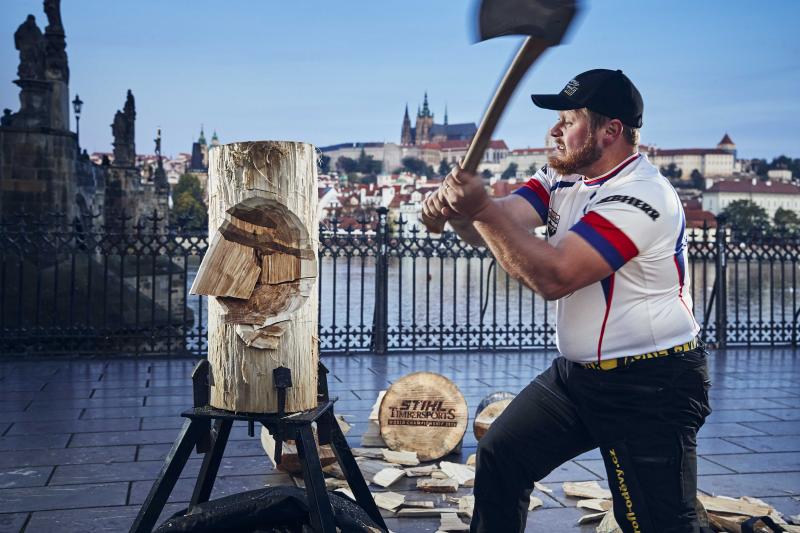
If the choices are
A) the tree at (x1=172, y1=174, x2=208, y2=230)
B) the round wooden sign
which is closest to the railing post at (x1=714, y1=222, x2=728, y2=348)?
the round wooden sign

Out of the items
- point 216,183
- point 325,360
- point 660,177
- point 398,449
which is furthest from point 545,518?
point 325,360

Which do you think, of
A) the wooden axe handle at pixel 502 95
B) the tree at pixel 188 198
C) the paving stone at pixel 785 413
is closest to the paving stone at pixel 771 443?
the paving stone at pixel 785 413

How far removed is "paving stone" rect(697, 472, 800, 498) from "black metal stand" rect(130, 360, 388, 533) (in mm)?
2666

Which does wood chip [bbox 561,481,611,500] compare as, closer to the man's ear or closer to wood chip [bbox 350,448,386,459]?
wood chip [bbox 350,448,386,459]

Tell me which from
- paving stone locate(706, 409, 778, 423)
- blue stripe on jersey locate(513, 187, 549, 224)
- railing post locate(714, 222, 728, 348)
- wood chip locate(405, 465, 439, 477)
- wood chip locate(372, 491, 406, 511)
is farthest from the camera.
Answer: railing post locate(714, 222, 728, 348)

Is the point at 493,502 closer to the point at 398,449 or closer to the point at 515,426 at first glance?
the point at 515,426

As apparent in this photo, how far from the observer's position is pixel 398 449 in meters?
5.72

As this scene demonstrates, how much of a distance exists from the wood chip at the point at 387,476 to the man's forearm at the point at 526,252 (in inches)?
105

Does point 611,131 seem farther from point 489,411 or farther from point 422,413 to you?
point 489,411

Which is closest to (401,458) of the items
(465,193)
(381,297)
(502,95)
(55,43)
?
(465,193)

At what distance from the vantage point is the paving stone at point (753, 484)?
5.09m

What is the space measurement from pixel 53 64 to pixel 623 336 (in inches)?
839

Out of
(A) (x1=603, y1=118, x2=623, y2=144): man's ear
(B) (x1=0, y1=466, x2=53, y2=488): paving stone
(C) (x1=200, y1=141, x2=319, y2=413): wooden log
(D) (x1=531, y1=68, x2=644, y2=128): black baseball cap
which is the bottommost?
(B) (x1=0, y1=466, x2=53, y2=488): paving stone

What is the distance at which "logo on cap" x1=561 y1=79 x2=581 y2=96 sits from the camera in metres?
2.97
